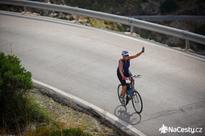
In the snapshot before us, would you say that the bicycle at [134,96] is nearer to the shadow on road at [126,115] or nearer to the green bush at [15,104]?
the shadow on road at [126,115]

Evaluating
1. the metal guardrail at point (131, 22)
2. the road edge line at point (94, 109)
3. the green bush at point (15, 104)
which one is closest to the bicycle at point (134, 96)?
the road edge line at point (94, 109)

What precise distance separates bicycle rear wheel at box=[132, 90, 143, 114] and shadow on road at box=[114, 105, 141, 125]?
0.47ft

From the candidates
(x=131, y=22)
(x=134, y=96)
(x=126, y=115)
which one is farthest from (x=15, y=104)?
(x=131, y=22)

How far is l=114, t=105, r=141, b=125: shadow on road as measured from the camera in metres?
11.3

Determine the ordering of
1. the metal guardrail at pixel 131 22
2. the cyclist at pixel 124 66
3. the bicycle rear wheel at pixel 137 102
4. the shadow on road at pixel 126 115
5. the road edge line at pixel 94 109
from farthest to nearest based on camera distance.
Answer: the metal guardrail at pixel 131 22
the bicycle rear wheel at pixel 137 102
the cyclist at pixel 124 66
the shadow on road at pixel 126 115
the road edge line at pixel 94 109

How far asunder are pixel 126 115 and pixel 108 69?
3.35 metres

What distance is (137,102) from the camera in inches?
462

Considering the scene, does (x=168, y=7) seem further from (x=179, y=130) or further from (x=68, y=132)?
(x=68, y=132)

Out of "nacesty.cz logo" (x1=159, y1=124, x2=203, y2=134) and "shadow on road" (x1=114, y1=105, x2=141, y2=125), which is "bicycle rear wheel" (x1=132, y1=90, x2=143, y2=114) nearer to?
"shadow on road" (x1=114, y1=105, x2=141, y2=125)

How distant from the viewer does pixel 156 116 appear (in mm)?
11438

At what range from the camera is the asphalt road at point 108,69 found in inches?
458

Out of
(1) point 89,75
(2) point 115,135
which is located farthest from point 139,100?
(1) point 89,75

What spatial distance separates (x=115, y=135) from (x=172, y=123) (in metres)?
1.60

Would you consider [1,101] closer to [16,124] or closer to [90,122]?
[16,124]
